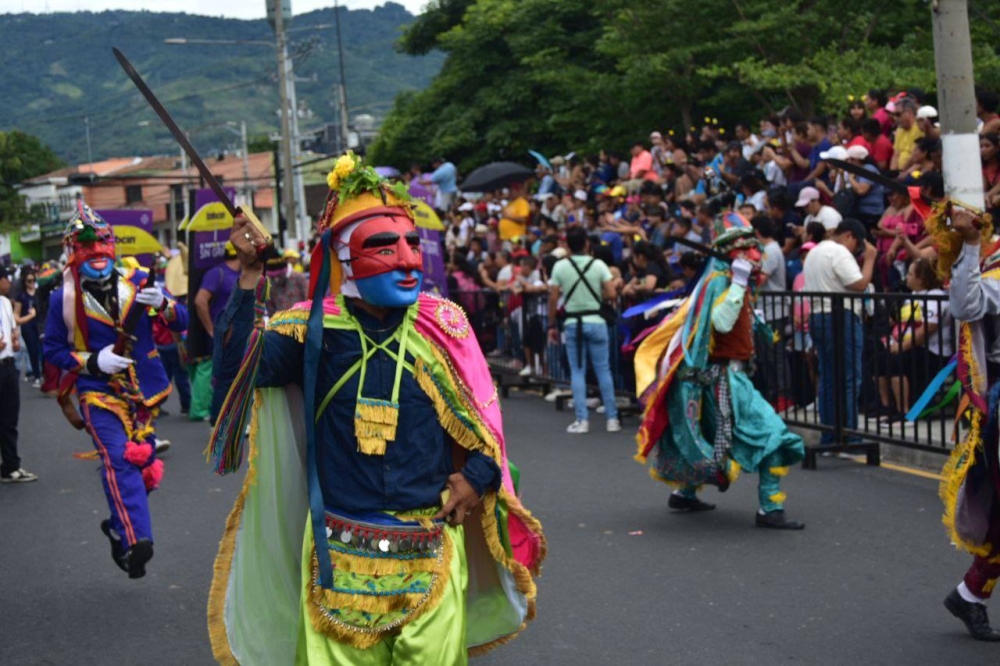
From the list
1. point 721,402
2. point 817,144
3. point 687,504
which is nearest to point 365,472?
point 721,402

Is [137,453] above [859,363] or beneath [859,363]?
above

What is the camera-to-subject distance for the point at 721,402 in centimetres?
871

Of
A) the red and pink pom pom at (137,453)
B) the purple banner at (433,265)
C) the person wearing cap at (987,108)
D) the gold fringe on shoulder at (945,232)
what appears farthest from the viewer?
the purple banner at (433,265)

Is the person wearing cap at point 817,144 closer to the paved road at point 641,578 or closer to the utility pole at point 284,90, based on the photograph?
the paved road at point 641,578

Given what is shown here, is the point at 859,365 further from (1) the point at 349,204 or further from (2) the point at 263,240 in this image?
(1) the point at 349,204

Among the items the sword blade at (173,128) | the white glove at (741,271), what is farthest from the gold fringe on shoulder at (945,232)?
the sword blade at (173,128)

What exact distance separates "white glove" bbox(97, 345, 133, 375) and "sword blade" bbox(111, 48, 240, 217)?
7.76ft

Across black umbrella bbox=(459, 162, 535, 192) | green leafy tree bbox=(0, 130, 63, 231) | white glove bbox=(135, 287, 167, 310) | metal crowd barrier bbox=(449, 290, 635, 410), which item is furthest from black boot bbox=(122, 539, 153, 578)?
green leafy tree bbox=(0, 130, 63, 231)

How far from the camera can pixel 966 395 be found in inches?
238

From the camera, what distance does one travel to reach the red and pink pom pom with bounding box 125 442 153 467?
24.9ft

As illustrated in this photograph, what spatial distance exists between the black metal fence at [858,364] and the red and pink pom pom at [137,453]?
404 cm

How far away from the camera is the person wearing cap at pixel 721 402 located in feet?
28.3

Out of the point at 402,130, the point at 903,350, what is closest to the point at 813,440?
the point at 903,350

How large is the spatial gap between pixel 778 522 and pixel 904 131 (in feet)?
21.3
